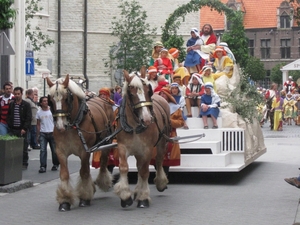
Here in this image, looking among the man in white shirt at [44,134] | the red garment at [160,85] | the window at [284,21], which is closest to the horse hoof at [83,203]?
the red garment at [160,85]

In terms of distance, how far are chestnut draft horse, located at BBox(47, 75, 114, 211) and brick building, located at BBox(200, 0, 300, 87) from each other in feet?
285

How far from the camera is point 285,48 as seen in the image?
333 feet

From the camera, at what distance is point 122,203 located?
11453mm

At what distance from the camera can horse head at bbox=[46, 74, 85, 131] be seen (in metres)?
11.4

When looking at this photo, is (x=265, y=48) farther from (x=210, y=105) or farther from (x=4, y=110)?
(x=210, y=105)

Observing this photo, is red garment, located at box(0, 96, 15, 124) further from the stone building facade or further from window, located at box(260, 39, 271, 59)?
window, located at box(260, 39, 271, 59)

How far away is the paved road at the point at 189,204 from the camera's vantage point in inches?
419

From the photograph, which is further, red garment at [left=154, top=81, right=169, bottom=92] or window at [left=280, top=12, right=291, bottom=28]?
window at [left=280, top=12, right=291, bottom=28]

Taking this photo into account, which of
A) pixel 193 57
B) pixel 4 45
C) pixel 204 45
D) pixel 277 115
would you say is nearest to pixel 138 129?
A: pixel 4 45

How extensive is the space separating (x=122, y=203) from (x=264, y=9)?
3546 inches

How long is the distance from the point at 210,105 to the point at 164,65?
1962mm

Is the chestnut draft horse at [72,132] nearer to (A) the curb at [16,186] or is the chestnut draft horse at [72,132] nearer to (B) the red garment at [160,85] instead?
(A) the curb at [16,186]

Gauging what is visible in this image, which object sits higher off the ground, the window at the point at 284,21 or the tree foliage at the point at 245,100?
the window at the point at 284,21

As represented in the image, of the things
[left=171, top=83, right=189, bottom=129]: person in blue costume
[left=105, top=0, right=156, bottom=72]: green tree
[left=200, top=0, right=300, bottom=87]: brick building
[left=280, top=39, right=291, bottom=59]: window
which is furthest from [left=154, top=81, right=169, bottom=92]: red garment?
[left=280, top=39, right=291, bottom=59]: window
